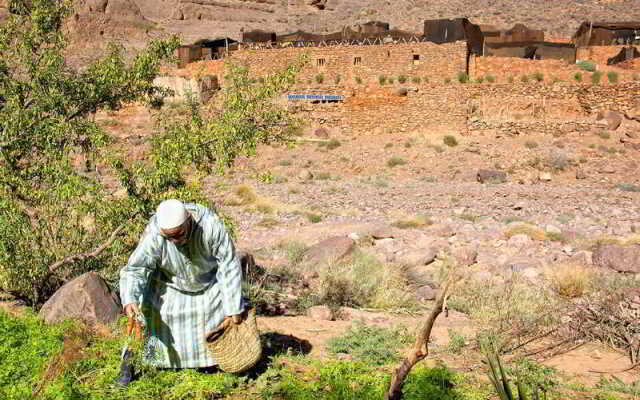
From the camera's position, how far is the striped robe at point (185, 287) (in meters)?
3.70

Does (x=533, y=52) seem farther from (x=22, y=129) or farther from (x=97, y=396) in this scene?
(x=97, y=396)

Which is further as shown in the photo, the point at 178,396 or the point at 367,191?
the point at 367,191

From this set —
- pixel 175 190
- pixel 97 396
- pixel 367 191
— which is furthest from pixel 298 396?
pixel 367 191

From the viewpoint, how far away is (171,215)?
11.4 feet

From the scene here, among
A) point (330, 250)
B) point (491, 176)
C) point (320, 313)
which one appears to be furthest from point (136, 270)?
→ point (491, 176)

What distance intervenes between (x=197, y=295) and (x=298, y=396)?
954 millimetres

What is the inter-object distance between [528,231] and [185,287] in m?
7.70

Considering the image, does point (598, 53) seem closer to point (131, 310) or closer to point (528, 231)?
point (528, 231)

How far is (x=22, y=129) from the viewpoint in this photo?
612 cm

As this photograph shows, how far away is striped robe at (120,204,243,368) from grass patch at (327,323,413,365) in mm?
1396

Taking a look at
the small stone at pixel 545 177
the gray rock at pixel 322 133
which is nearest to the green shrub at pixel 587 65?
the small stone at pixel 545 177

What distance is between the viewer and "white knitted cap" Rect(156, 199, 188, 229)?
3.46m

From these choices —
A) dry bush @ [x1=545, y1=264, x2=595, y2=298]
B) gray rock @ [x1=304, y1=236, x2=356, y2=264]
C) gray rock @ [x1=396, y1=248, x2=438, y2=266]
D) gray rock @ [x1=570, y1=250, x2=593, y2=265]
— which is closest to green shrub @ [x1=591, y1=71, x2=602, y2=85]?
gray rock @ [x1=570, y1=250, x2=593, y2=265]

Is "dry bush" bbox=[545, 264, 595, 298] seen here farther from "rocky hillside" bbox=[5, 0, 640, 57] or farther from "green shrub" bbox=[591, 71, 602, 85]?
"rocky hillside" bbox=[5, 0, 640, 57]
